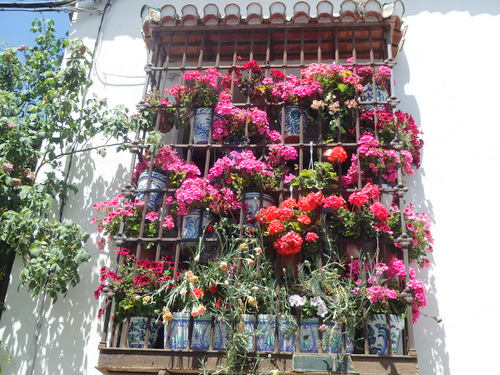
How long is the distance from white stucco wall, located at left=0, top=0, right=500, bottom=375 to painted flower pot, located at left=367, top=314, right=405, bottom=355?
524 millimetres

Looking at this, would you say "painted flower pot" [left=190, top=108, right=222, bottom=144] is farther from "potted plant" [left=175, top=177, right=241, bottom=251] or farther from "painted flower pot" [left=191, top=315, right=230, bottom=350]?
"painted flower pot" [left=191, top=315, right=230, bottom=350]

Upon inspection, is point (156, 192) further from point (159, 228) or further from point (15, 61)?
point (15, 61)

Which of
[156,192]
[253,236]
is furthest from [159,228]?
[253,236]

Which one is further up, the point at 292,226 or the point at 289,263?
the point at 292,226

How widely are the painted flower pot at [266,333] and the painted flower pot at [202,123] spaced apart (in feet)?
6.37

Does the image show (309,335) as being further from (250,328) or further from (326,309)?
(250,328)

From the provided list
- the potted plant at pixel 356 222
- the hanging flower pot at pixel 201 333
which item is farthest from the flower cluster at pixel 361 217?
the hanging flower pot at pixel 201 333

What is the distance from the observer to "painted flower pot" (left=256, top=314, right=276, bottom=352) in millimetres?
4867

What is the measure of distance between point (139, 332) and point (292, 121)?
2.49 meters

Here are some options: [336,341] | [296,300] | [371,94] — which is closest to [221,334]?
[296,300]

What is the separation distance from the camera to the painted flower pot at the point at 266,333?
16.0 feet

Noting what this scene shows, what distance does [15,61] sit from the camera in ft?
22.7

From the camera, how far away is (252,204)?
554 cm

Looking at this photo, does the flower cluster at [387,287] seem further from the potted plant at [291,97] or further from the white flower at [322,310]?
the potted plant at [291,97]
